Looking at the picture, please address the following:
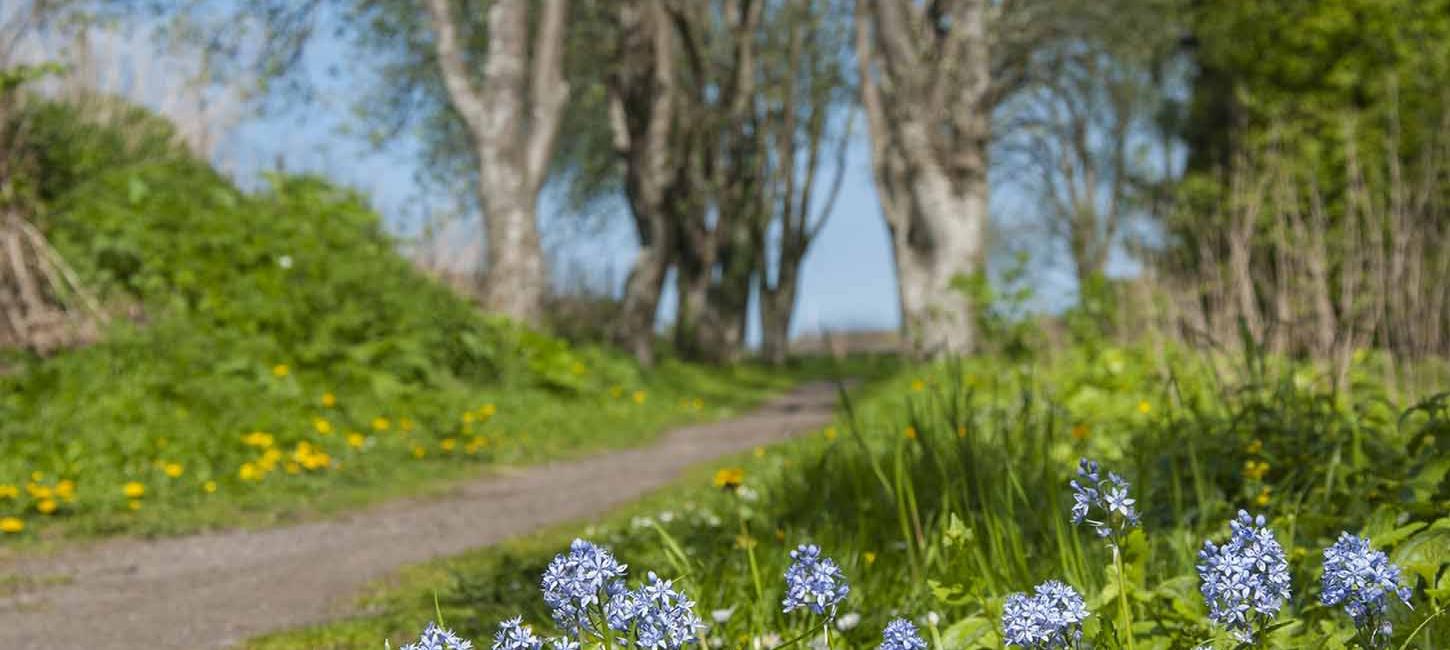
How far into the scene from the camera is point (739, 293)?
24.5 metres

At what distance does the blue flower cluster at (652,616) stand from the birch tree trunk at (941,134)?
1160 centimetres

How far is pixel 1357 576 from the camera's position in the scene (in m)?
1.85

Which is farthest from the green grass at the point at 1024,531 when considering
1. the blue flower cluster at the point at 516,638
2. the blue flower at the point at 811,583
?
the blue flower cluster at the point at 516,638

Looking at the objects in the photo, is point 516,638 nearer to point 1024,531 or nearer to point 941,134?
point 1024,531

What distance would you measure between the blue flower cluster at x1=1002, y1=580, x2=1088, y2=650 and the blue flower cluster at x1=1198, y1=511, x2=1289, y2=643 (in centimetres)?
23

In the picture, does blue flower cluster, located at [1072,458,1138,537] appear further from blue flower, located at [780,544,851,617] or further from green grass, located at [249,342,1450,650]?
blue flower, located at [780,544,851,617]

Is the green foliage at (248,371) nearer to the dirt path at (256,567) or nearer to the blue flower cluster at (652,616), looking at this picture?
the dirt path at (256,567)

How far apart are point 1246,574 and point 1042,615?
0.33 meters

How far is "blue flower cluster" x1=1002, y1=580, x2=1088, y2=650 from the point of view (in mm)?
1840

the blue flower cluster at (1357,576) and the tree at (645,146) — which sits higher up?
the tree at (645,146)

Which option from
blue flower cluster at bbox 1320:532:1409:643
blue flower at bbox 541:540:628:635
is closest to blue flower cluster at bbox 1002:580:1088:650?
blue flower cluster at bbox 1320:532:1409:643

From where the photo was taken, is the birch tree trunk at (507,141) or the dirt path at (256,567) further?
the birch tree trunk at (507,141)

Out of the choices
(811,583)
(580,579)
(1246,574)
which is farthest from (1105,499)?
(580,579)

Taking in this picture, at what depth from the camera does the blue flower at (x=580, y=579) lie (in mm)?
1834
